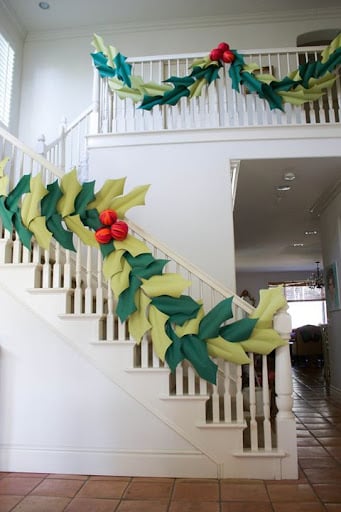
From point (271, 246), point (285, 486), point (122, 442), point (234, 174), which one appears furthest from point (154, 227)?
point (271, 246)

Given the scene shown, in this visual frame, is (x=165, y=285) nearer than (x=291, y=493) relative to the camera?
No

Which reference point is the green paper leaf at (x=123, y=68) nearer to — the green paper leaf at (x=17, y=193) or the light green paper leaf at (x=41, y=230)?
the green paper leaf at (x=17, y=193)

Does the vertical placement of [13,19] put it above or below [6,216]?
above

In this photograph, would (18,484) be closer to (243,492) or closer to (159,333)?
(159,333)

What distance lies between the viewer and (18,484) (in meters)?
2.53

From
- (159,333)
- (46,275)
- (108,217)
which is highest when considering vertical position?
(108,217)

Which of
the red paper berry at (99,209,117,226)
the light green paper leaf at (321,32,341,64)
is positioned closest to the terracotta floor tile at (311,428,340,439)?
the red paper berry at (99,209,117,226)

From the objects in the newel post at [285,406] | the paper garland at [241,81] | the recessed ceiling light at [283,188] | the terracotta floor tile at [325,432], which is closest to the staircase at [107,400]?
the newel post at [285,406]

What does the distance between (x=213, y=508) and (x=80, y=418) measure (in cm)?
105

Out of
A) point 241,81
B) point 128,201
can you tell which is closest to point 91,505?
point 128,201

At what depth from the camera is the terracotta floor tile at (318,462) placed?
9.25 ft

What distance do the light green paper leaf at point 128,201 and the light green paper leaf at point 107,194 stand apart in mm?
40

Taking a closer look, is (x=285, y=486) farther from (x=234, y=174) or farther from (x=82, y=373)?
(x=234, y=174)

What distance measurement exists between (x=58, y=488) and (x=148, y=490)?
56 centimetres
